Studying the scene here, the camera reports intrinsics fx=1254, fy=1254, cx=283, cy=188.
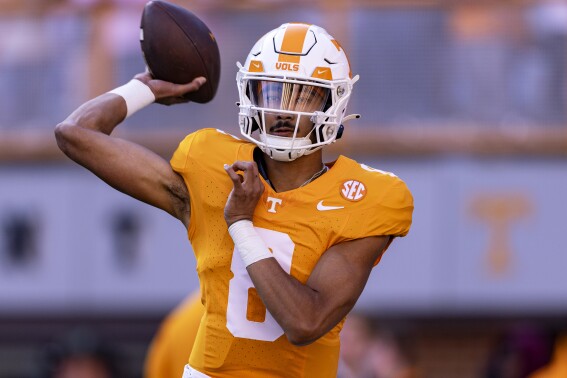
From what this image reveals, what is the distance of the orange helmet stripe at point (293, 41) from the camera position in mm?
3848

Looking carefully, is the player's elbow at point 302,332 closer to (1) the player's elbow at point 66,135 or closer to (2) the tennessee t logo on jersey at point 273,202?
(2) the tennessee t logo on jersey at point 273,202

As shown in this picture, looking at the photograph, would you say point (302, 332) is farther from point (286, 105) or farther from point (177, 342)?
point (177, 342)

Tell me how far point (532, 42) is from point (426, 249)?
1465 mm

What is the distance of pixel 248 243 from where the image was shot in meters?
3.65

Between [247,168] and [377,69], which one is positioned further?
[377,69]

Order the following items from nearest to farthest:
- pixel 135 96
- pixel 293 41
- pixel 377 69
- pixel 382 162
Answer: pixel 293 41, pixel 135 96, pixel 382 162, pixel 377 69

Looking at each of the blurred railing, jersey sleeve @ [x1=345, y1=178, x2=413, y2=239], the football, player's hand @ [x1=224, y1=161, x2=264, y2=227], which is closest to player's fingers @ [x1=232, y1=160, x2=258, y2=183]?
player's hand @ [x1=224, y1=161, x2=264, y2=227]

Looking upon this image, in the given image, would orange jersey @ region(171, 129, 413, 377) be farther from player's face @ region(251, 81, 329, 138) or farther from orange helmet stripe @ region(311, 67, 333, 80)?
orange helmet stripe @ region(311, 67, 333, 80)

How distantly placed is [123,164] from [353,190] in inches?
28.0

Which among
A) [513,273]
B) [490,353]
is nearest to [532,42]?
[513,273]

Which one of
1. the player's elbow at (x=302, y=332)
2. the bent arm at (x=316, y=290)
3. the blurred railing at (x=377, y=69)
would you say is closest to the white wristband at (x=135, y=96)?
the bent arm at (x=316, y=290)

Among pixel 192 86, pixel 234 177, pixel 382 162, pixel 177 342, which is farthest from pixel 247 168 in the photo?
pixel 382 162

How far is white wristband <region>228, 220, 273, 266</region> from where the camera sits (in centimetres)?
363

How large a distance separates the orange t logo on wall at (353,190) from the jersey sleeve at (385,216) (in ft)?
0.14
